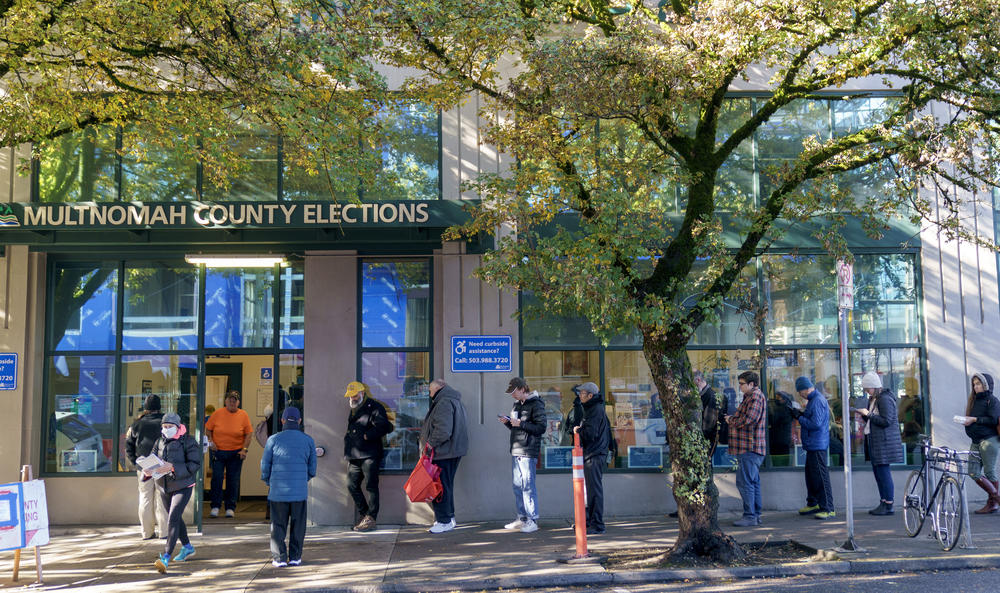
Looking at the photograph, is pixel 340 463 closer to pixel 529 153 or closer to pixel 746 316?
pixel 529 153

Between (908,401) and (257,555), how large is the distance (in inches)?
353

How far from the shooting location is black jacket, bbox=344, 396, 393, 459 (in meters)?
10.8

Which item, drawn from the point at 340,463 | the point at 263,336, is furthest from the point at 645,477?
the point at 263,336

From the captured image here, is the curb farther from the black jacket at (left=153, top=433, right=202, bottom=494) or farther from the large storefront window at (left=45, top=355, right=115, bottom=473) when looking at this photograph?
the large storefront window at (left=45, top=355, right=115, bottom=473)

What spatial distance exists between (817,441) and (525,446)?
3809mm

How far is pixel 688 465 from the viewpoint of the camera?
27.7 feet

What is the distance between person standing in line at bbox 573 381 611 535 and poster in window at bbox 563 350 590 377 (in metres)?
1.07

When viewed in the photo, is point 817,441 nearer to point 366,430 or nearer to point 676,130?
point 676,130

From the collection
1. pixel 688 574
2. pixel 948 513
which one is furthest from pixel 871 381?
pixel 688 574

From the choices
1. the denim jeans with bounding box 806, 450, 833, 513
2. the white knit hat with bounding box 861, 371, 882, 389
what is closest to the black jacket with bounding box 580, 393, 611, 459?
the denim jeans with bounding box 806, 450, 833, 513

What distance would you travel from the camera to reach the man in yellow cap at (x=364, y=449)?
1077 cm

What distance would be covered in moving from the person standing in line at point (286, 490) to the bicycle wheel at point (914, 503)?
6705mm

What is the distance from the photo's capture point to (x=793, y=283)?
38.5 feet

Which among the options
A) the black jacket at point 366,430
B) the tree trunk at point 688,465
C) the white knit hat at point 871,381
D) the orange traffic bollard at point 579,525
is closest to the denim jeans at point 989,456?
the white knit hat at point 871,381
